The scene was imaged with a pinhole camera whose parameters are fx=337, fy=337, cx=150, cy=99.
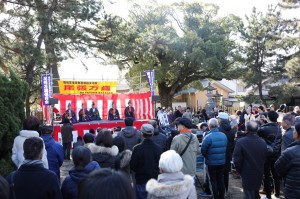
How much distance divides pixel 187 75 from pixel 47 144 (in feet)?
77.6

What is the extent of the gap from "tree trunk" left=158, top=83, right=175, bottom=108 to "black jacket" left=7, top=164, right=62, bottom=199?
2596 cm

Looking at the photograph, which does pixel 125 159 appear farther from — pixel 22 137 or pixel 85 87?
pixel 85 87

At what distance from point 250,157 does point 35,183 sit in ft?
10.9

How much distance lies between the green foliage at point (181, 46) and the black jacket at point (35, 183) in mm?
19746

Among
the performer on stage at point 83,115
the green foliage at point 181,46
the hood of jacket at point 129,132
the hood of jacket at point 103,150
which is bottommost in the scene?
the hood of jacket at point 103,150

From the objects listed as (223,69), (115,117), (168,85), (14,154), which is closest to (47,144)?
(14,154)

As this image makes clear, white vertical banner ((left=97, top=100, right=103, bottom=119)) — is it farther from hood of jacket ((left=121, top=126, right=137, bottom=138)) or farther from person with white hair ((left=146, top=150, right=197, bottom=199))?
person with white hair ((left=146, top=150, right=197, bottom=199))

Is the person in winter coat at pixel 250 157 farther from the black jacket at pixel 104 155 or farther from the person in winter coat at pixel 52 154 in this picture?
the person in winter coat at pixel 52 154

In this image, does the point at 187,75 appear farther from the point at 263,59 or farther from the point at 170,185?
the point at 170,185

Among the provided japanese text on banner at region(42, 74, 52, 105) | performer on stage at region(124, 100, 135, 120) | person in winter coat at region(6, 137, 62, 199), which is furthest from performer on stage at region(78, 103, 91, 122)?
person in winter coat at region(6, 137, 62, 199)

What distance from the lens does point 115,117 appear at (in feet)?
53.3

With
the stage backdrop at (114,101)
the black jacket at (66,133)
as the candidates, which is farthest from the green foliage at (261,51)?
the black jacket at (66,133)

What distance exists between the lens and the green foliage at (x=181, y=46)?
24.6 meters

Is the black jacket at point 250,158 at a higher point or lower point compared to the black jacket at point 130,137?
lower
